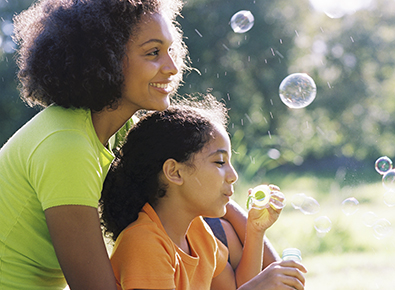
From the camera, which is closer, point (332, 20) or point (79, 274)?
point (79, 274)

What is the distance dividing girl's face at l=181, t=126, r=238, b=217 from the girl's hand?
0.23 meters

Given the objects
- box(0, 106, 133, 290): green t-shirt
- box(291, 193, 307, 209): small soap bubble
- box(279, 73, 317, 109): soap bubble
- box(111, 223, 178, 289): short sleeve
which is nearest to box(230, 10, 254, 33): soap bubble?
box(279, 73, 317, 109): soap bubble

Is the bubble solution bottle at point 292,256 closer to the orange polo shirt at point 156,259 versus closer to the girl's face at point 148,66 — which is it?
the orange polo shirt at point 156,259

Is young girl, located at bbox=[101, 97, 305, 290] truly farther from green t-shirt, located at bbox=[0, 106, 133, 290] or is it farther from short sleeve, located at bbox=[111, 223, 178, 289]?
green t-shirt, located at bbox=[0, 106, 133, 290]

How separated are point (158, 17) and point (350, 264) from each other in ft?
9.69

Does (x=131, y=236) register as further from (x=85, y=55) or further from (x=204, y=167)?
(x=85, y=55)

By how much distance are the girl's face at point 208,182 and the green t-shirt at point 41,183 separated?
29 centimetres

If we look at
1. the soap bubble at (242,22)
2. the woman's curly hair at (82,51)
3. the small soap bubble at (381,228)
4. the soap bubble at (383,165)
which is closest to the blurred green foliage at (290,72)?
the soap bubble at (383,165)

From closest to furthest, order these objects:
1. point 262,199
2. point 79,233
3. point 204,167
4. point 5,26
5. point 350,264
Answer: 1. point 79,233
2. point 204,167
3. point 262,199
4. point 350,264
5. point 5,26

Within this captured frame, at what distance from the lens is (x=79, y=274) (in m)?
1.33

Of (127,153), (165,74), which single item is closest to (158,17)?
(165,74)

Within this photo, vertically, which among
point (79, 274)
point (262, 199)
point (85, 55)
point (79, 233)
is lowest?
point (79, 274)

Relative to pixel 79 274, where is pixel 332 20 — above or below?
above

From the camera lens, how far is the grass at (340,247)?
3.37m
